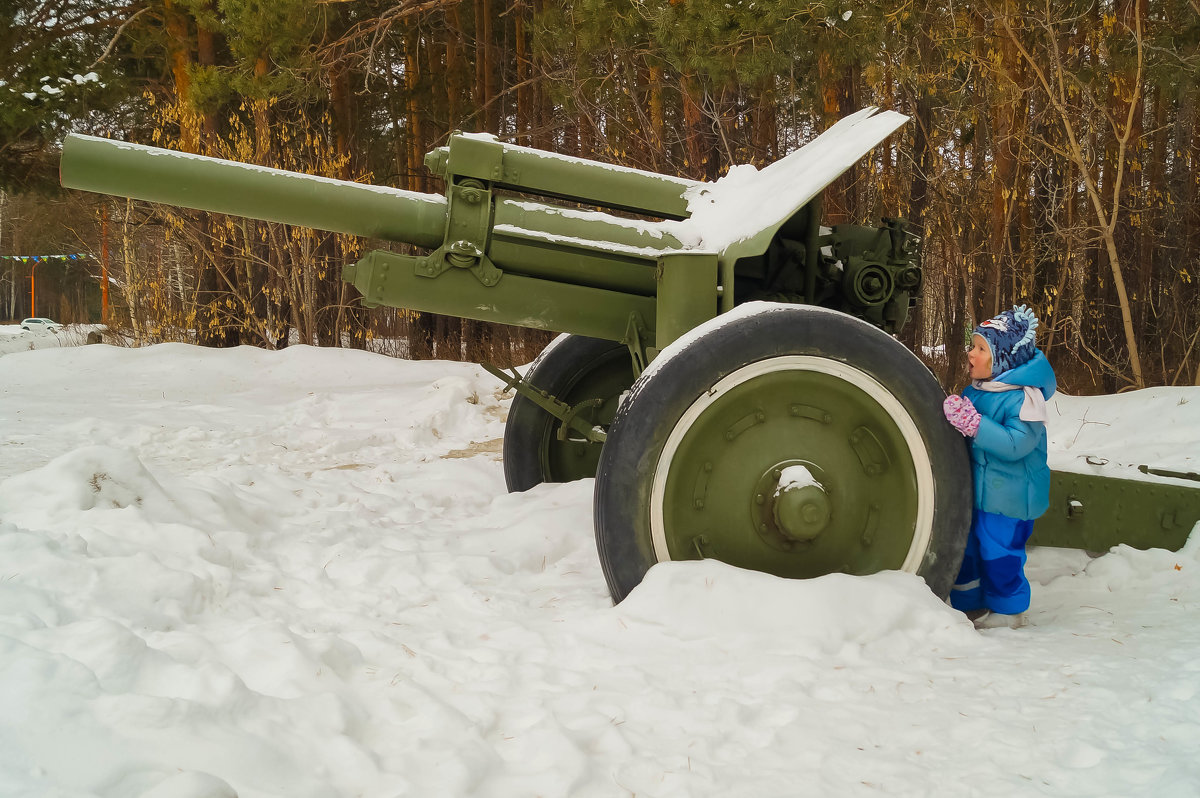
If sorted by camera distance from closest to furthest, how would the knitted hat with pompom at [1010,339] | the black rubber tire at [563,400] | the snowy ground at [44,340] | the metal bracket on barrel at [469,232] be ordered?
the knitted hat with pompom at [1010,339], the metal bracket on barrel at [469,232], the black rubber tire at [563,400], the snowy ground at [44,340]

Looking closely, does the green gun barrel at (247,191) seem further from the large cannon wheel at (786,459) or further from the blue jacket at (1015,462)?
the blue jacket at (1015,462)

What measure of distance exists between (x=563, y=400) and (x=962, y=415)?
2107mm

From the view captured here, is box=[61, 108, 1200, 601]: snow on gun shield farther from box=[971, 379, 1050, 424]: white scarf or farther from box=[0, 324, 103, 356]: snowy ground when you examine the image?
box=[0, 324, 103, 356]: snowy ground

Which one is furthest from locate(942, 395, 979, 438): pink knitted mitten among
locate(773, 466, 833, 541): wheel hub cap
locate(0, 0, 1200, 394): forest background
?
locate(0, 0, 1200, 394): forest background

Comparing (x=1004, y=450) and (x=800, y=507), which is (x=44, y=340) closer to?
(x=800, y=507)

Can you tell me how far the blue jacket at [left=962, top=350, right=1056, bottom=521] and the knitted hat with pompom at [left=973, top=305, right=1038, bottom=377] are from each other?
0.14 ft

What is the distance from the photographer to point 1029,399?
296cm

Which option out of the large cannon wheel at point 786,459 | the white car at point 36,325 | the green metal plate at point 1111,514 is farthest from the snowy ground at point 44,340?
the green metal plate at point 1111,514

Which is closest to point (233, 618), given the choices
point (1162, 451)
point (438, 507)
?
point (438, 507)

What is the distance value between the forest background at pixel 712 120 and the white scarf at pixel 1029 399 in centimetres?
258

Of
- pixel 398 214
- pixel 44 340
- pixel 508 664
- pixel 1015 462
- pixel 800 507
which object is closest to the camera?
pixel 508 664

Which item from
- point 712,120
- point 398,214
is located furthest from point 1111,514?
point 712,120

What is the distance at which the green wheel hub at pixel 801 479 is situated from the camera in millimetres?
2896

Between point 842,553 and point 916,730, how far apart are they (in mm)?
919
